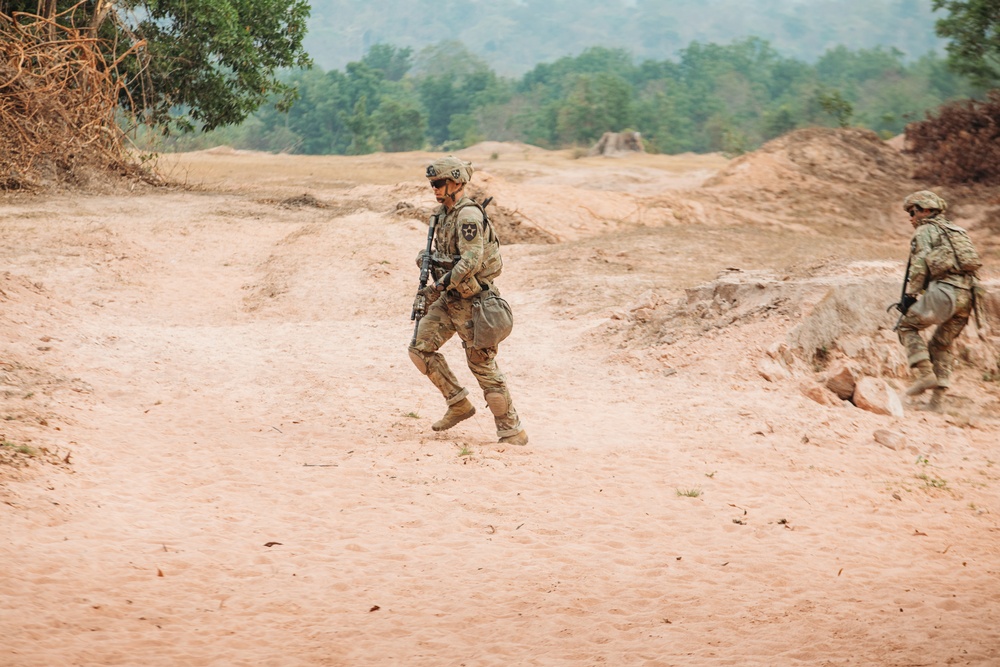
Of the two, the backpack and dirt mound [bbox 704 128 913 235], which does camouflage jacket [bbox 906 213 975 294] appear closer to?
the backpack

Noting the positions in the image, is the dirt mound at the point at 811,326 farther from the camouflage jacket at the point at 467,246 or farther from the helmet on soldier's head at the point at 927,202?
the camouflage jacket at the point at 467,246

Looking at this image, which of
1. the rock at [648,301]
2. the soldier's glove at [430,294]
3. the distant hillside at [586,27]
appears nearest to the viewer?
the soldier's glove at [430,294]

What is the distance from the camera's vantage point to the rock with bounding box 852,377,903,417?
783 cm

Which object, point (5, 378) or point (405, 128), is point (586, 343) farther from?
point (405, 128)

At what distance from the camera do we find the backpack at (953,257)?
770cm

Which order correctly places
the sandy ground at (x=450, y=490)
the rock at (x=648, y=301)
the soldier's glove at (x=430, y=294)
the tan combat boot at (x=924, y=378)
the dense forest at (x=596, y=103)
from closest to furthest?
the sandy ground at (x=450, y=490) < the soldier's glove at (x=430, y=294) < the tan combat boot at (x=924, y=378) < the rock at (x=648, y=301) < the dense forest at (x=596, y=103)

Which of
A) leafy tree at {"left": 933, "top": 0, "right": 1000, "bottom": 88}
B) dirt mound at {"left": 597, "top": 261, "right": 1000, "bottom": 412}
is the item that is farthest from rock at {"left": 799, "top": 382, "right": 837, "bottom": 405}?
leafy tree at {"left": 933, "top": 0, "right": 1000, "bottom": 88}

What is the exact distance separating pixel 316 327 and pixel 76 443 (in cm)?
467

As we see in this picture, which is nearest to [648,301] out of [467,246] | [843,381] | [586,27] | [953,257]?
[843,381]

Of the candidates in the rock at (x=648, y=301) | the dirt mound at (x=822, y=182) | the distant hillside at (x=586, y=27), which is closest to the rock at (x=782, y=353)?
Result: the rock at (x=648, y=301)

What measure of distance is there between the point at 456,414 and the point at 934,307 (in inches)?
151

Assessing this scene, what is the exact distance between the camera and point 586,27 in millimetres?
143500

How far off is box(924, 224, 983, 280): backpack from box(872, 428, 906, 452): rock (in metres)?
1.43

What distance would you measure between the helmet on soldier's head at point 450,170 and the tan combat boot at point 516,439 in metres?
1.71
